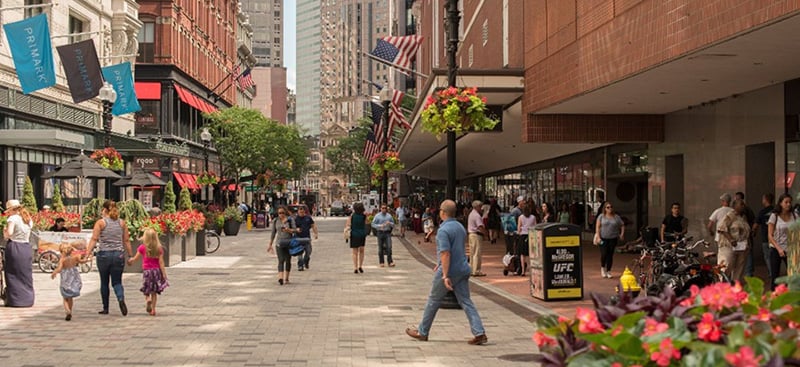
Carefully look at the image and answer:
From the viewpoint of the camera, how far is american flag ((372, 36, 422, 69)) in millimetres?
33344

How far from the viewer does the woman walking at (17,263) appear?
556 inches

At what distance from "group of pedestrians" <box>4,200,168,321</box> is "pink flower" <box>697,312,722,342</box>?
10959mm

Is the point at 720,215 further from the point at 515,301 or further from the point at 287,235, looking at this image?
the point at 287,235

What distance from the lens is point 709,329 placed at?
3.27 metres

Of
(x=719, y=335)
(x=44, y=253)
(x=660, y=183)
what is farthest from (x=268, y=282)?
(x=719, y=335)

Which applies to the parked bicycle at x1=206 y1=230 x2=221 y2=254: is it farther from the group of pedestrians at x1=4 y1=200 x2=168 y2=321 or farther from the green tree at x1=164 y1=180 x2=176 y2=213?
the group of pedestrians at x1=4 y1=200 x2=168 y2=321

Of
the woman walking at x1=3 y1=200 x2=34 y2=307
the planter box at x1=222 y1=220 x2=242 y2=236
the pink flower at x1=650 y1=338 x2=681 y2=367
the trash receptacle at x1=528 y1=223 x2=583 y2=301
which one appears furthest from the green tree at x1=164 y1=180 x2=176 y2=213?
the pink flower at x1=650 y1=338 x2=681 y2=367

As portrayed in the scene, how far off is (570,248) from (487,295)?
193 centimetres

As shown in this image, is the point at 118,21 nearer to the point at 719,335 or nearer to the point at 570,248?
the point at 570,248

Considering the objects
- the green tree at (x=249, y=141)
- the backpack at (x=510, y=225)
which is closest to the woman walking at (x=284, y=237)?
the backpack at (x=510, y=225)

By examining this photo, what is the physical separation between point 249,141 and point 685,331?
2309 inches

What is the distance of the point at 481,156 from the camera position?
46500 mm

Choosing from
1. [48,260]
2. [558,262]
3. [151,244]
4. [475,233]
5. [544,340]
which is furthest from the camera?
[48,260]

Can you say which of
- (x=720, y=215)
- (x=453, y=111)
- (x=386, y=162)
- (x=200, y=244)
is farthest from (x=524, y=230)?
(x=386, y=162)
